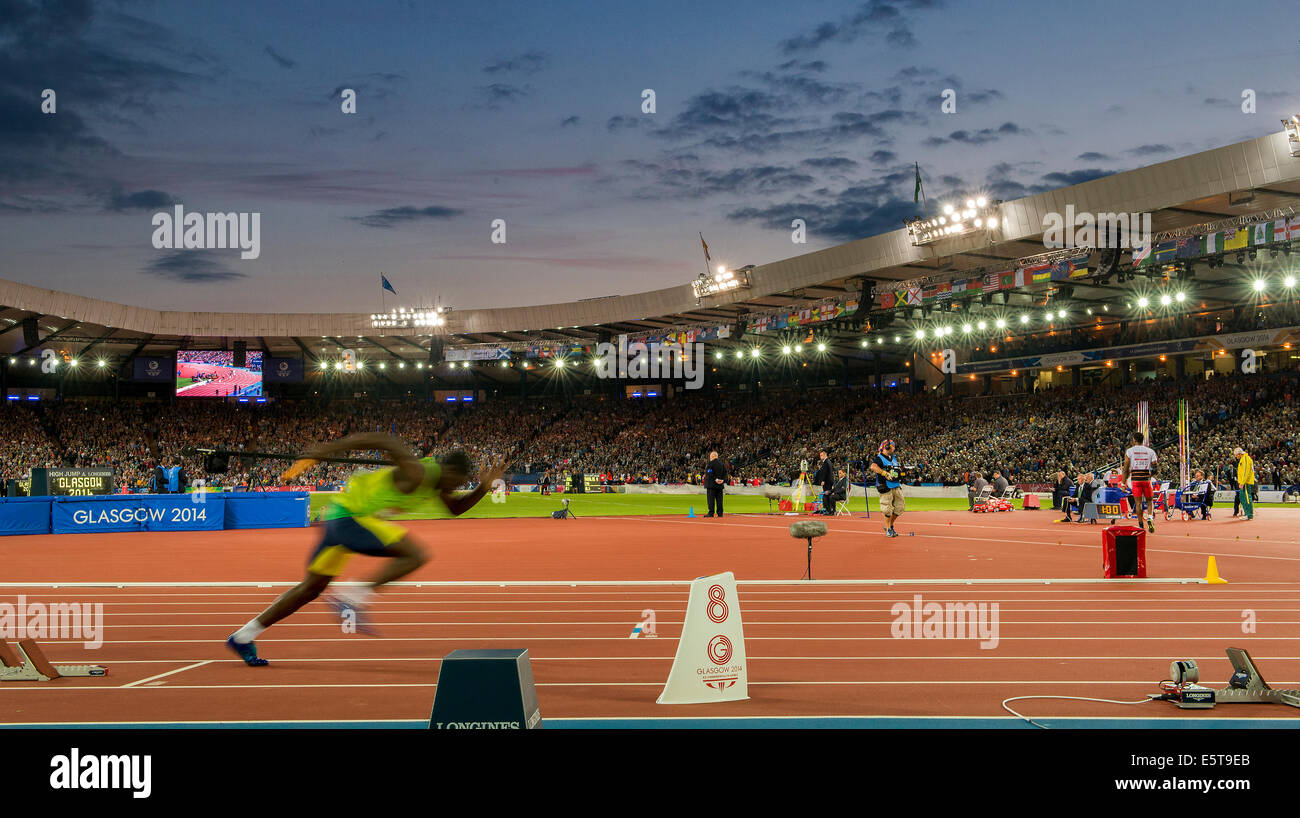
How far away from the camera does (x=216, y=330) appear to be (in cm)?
5434

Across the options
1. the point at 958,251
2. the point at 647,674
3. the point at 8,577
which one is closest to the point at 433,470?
the point at 647,674

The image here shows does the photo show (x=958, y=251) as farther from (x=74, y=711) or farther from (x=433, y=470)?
(x=74, y=711)

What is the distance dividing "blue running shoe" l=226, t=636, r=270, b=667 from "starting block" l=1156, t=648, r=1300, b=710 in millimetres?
6707

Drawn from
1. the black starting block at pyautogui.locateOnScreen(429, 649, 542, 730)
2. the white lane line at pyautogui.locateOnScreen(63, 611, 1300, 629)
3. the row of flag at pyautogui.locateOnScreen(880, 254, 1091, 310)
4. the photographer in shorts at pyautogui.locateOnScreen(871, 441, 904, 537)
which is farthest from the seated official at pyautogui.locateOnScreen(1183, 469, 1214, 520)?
the black starting block at pyautogui.locateOnScreen(429, 649, 542, 730)

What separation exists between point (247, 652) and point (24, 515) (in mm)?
22375

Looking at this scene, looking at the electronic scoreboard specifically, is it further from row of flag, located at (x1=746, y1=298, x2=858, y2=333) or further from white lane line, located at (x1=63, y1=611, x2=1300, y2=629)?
row of flag, located at (x1=746, y1=298, x2=858, y2=333)

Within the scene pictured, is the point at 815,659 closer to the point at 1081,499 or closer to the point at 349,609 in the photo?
the point at 349,609

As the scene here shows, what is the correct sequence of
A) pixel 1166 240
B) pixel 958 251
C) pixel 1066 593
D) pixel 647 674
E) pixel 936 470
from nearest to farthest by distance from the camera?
pixel 647 674 < pixel 1066 593 < pixel 1166 240 < pixel 958 251 < pixel 936 470

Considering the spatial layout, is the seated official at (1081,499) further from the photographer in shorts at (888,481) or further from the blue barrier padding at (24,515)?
the blue barrier padding at (24,515)

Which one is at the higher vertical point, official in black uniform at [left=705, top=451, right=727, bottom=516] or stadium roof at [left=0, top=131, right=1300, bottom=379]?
stadium roof at [left=0, top=131, right=1300, bottom=379]

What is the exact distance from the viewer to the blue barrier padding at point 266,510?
26.8 m

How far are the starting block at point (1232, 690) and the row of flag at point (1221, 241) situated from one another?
84.4ft

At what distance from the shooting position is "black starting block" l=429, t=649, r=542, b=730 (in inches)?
177
